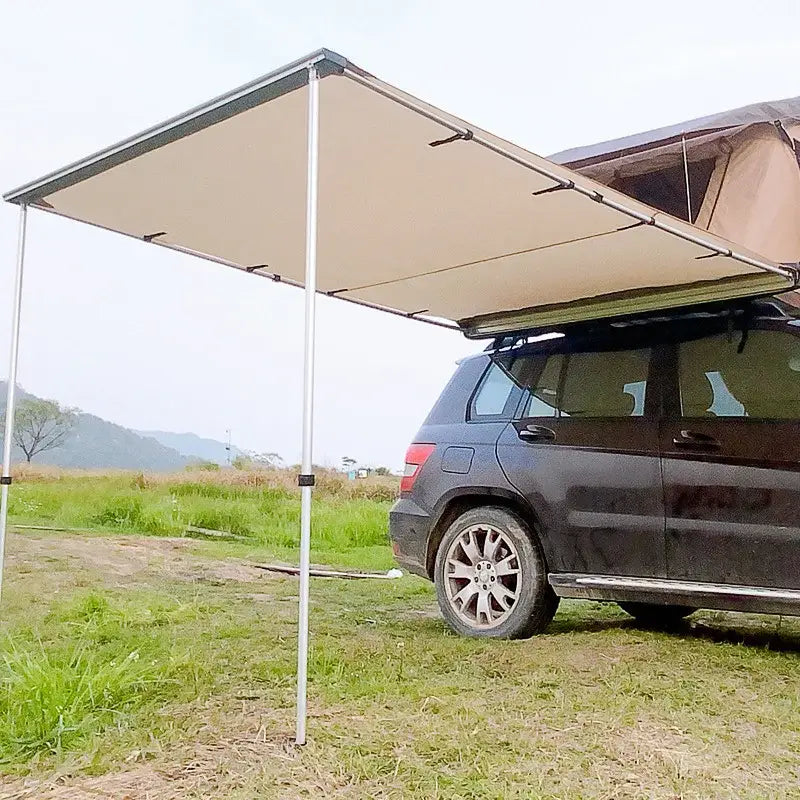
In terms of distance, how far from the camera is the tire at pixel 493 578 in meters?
4.41

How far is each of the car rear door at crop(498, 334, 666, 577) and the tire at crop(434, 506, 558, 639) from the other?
0.13m

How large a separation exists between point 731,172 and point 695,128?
339 mm

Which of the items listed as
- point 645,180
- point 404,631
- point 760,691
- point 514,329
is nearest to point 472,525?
point 404,631

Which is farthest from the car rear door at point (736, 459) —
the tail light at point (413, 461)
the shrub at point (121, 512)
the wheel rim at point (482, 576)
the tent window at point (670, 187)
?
the shrub at point (121, 512)

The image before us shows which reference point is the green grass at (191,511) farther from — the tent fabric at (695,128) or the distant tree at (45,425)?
the tent fabric at (695,128)

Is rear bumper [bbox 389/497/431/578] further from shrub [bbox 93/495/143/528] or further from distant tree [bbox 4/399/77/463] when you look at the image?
shrub [bbox 93/495/143/528]

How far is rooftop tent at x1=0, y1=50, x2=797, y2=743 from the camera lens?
291 centimetres

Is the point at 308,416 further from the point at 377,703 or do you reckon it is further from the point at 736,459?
the point at 736,459

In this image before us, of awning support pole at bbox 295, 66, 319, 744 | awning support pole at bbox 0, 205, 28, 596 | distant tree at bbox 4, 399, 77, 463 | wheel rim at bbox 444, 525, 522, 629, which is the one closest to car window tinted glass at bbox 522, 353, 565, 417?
wheel rim at bbox 444, 525, 522, 629

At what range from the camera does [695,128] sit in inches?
187

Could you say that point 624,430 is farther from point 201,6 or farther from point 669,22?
point 201,6

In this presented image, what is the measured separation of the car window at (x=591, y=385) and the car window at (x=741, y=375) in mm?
223

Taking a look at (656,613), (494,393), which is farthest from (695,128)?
(656,613)

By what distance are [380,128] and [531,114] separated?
5.61 meters
